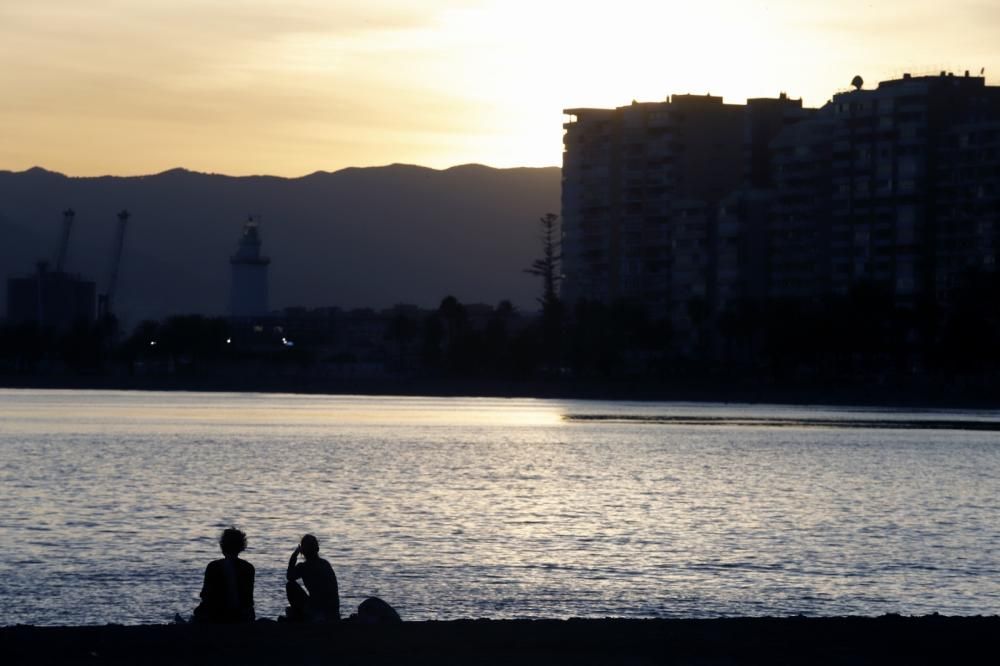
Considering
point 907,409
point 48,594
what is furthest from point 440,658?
point 907,409

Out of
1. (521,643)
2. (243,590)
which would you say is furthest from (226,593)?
(521,643)

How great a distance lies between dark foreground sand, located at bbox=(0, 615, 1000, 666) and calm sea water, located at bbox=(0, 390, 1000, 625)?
7.42 m

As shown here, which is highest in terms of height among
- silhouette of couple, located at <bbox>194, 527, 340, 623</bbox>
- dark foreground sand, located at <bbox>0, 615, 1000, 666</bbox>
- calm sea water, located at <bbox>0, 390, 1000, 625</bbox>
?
silhouette of couple, located at <bbox>194, 527, 340, 623</bbox>

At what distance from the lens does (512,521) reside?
164 ft

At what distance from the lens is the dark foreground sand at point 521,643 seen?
19.9 m

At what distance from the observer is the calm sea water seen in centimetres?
3294

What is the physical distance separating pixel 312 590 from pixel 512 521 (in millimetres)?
25906

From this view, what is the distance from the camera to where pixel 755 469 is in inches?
3216

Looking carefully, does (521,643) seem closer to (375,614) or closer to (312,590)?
(375,614)

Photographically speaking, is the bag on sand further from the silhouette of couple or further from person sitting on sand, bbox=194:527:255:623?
person sitting on sand, bbox=194:527:255:623

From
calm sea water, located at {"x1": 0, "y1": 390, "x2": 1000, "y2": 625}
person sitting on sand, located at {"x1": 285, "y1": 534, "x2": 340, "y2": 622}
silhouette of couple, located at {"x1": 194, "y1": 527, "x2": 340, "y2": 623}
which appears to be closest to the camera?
silhouette of couple, located at {"x1": 194, "y1": 527, "x2": 340, "y2": 623}

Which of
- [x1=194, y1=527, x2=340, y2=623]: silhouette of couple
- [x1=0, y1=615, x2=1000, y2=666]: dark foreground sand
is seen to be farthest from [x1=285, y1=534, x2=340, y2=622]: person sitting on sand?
[x1=0, y1=615, x2=1000, y2=666]: dark foreground sand

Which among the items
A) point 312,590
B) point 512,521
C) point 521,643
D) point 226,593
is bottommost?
point 512,521

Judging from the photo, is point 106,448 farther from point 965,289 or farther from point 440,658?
point 965,289
